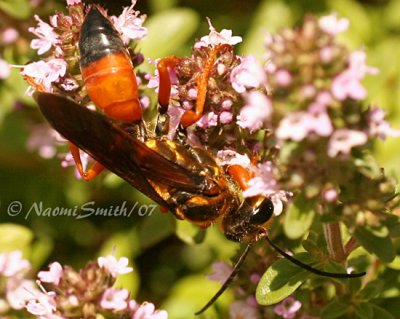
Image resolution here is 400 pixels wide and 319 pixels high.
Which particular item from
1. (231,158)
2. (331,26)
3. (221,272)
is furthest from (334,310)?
(331,26)

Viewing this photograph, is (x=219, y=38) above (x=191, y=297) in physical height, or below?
above

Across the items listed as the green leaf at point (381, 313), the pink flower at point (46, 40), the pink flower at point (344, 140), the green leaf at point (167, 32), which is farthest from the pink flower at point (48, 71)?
the green leaf at point (381, 313)

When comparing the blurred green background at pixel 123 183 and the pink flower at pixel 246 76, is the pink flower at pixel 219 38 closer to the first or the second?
the pink flower at pixel 246 76

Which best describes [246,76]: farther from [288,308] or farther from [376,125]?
[288,308]

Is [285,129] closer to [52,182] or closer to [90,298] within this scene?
[90,298]

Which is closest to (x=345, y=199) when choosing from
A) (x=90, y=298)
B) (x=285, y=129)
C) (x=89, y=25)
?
(x=285, y=129)
